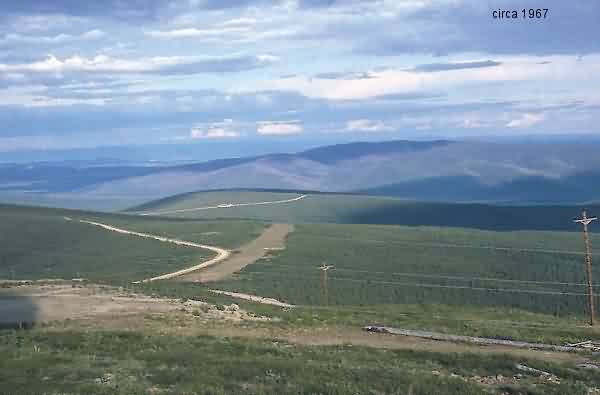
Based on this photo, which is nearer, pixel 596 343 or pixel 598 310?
pixel 596 343

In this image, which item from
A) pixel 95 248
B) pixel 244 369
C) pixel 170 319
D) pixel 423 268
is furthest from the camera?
pixel 95 248

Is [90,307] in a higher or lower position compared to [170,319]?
higher

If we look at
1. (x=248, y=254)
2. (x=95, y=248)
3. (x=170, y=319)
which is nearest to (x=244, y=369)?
(x=170, y=319)

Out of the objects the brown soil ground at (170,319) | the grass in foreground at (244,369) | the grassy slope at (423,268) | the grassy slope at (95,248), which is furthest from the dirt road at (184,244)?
the grass in foreground at (244,369)

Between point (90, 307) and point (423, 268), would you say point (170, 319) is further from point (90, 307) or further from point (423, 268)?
point (423, 268)

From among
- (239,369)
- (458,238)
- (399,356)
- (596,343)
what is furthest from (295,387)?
(458,238)

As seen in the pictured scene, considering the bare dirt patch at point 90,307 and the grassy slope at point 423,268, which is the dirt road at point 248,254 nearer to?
the grassy slope at point 423,268

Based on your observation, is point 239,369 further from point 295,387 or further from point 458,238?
point 458,238

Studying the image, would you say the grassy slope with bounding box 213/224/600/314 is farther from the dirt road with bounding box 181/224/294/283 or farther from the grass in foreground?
the grass in foreground
